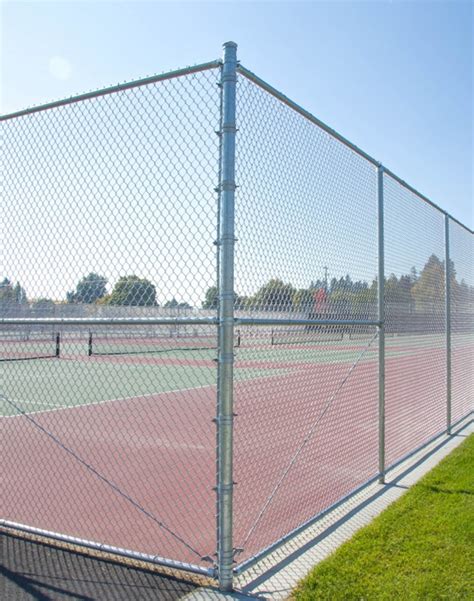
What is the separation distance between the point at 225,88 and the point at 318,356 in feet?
10.6

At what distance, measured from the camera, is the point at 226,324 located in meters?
3.37

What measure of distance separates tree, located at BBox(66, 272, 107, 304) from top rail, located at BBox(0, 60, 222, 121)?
50.4 inches

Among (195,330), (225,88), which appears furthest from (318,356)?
(225,88)

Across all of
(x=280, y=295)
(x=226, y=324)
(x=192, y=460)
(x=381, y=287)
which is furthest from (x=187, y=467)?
(x=226, y=324)

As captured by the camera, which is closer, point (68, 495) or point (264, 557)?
point (264, 557)

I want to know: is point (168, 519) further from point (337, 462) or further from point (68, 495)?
point (337, 462)

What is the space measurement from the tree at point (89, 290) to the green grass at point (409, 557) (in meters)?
2.37

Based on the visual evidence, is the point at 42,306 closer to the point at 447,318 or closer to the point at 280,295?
the point at 280,295

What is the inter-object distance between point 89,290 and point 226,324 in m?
1.41

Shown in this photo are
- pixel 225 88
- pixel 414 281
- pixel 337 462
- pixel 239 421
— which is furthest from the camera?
pixel 239 421

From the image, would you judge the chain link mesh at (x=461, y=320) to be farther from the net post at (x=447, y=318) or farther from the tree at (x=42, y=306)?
the tree at (x=42, y=306)

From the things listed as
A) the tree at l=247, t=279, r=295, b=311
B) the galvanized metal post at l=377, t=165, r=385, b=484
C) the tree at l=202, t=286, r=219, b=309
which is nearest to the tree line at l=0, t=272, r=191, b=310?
the tree at l=202, t=286, r=219, b=309

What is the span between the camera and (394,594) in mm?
3475

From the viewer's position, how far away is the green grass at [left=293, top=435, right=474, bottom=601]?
3508mm
